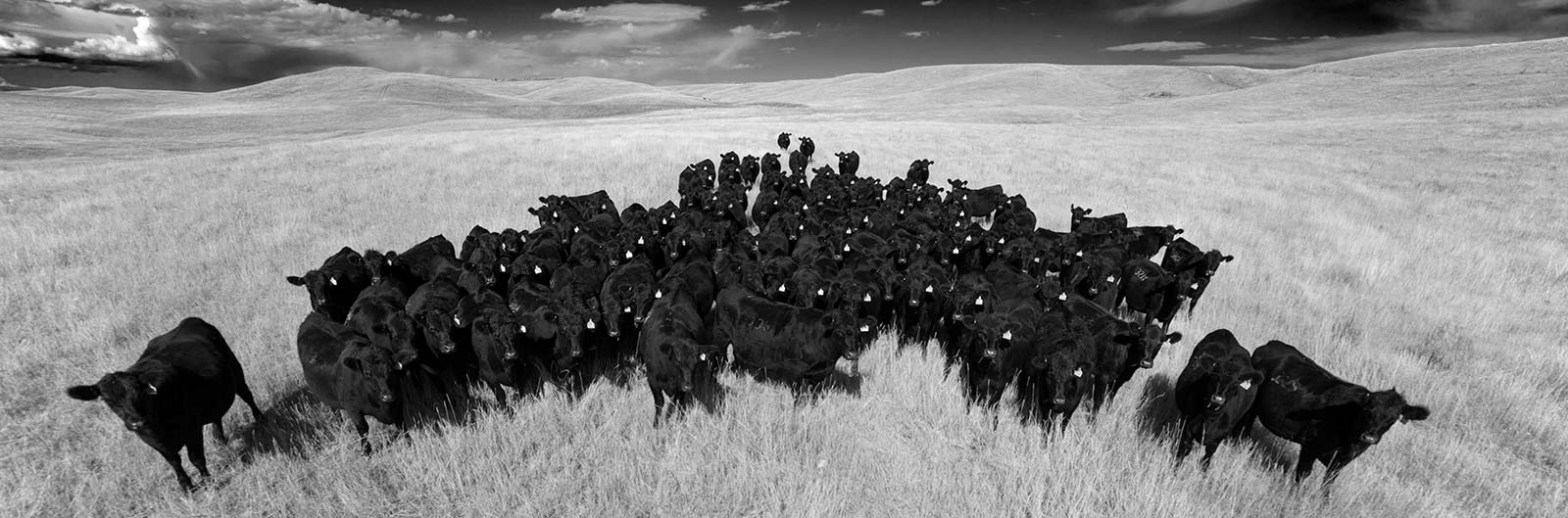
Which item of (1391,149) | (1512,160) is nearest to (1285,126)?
(1391,149)

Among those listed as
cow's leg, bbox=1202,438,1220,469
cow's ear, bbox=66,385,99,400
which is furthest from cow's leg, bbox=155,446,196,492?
cow's leg, bbox=1202,438,1220,469

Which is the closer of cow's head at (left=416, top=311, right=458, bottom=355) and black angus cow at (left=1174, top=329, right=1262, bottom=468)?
black angus cow at (left=1174, top=329, right=1262, bottom=468)

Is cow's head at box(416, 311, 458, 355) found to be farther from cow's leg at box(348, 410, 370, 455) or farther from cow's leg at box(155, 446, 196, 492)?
cow's leg at box(155, 446, 196, 492)

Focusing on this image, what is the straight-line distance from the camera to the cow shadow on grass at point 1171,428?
5926 mm

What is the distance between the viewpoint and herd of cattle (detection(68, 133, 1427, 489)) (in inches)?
212

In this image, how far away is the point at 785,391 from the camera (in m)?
6.85

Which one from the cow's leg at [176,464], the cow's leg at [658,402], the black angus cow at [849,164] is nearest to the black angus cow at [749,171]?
the black angus cow at [849,164]

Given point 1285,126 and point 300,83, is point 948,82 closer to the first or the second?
point 1285,126

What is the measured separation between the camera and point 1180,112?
54.8 meters

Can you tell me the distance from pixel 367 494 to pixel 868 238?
793 centimetres

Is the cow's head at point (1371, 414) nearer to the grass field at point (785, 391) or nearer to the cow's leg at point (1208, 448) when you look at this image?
the grass field at point (785, 391)

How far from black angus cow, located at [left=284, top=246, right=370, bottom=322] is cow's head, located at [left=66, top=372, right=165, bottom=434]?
117 inches

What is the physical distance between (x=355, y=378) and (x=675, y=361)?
110 inches

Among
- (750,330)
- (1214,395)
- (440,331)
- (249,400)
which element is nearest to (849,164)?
(750,330)
